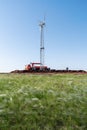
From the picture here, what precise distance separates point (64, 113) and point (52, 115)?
1.06ft

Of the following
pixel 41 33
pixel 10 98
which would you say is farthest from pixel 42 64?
pixel 10 98

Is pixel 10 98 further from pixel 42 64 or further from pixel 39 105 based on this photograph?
pixel 42 64

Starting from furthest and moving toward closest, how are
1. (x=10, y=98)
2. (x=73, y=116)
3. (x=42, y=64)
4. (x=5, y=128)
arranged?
1. (x=42, y=64)
2. (x=10, y=98)
3. (x=73, y=116)
4. (x=5, y=128)

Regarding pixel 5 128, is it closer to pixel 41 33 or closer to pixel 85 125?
pixel 85 125

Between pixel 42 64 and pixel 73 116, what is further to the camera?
pixel 42 64

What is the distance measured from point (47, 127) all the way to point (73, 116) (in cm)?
95

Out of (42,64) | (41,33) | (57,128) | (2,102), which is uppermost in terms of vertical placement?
(41,33)

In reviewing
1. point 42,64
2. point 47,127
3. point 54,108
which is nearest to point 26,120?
point 47,127

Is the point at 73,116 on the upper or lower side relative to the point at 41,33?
lower

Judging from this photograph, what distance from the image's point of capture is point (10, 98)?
8.93 meters

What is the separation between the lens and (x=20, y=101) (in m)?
8.70

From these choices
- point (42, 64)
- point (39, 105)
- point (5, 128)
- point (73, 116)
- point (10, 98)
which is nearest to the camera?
point (5, 128)

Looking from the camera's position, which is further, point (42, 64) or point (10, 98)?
point (42, 64)

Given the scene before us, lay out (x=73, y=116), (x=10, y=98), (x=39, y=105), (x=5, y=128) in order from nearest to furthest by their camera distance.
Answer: (x=5, y=128) < (x=73, y=116) < (x=39, y=105) < (x=10, y=98)
